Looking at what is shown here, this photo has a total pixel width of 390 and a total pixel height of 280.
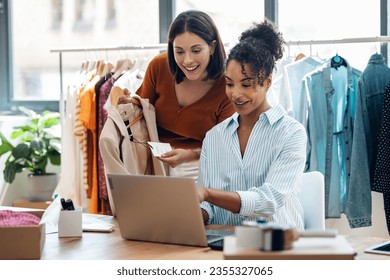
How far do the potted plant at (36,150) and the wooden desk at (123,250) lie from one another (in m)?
2.47

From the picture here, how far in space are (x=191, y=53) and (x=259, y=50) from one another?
0.59 meters

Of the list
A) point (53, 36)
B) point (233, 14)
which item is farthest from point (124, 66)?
point (53, 36)

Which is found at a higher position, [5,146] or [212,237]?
[5,146]

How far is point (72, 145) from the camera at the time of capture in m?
4.52

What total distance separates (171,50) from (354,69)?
1161mm

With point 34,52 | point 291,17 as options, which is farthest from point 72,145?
point 291,17

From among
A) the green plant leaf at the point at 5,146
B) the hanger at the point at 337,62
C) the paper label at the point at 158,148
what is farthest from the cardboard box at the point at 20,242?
the green plant leaf at the point at 5,146

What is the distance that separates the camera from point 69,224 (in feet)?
7.74

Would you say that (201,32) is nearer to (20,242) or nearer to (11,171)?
(20,242)

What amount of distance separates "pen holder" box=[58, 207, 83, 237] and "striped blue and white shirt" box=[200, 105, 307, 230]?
1.47ft

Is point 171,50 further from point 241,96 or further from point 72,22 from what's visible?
point 72,22

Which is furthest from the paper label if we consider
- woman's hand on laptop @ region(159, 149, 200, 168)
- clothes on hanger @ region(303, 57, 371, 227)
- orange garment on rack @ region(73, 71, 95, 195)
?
orange garment on rack @ region(73, 71, 95, 195)

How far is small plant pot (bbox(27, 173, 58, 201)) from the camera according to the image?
4734mm

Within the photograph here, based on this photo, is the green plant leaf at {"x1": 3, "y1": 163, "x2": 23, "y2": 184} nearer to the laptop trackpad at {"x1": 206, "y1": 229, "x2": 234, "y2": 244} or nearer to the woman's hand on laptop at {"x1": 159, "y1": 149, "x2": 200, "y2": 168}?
the woman's hand on laptop at {"x1": 159, "y1": 149, "x2": 200, "y2": 168}
